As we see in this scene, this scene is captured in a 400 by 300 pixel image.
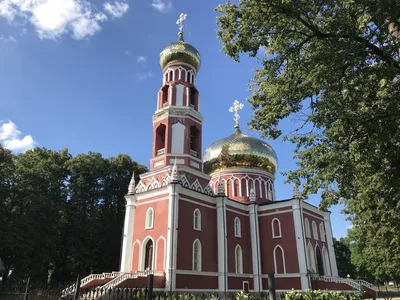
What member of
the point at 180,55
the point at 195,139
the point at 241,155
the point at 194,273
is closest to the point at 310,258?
the point at 194,273

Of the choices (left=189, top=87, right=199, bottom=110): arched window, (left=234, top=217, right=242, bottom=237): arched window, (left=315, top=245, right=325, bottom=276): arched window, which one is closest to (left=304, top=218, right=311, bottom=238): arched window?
(left=315, top=245, right=325, bottom=276): arched window

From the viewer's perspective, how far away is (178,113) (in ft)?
90.9

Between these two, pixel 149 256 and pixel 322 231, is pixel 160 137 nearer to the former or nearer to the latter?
pixel 149 256

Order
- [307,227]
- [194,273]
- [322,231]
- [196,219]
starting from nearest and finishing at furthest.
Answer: [194,273]
[196,219]
[307,227]
[322,231]

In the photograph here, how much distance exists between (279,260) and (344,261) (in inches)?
1292

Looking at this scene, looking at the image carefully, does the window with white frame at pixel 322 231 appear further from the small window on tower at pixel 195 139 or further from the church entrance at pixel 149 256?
the church entrance at pixel 149 256

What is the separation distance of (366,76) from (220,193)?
61.9ft

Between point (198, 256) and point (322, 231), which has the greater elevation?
point (322, 231)

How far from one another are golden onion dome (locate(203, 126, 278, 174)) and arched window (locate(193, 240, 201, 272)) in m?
11.5

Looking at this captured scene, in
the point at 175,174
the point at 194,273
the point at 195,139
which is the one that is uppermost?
the point at 195,139

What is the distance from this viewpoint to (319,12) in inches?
425

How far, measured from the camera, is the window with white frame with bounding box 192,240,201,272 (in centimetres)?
2355

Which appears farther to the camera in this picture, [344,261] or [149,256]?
[344,261]

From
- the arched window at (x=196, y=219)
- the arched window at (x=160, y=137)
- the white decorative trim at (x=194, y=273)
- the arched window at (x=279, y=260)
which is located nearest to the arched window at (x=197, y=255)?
the white decorative trim at (x=194, y=273)
